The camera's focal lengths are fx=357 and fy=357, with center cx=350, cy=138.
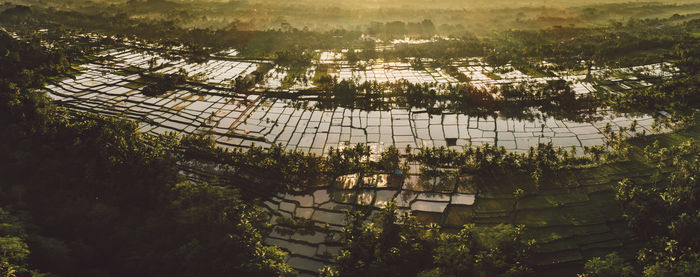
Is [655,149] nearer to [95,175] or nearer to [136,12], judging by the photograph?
[95,175]

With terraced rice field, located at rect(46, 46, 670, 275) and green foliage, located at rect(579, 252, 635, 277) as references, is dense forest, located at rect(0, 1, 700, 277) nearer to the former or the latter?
green foliage, located at rect(579, 252, 635, 277)

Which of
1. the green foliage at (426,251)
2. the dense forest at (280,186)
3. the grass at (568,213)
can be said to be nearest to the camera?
the green foliage at (426,251)

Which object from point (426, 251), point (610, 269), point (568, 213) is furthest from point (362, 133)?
point (610, 269)

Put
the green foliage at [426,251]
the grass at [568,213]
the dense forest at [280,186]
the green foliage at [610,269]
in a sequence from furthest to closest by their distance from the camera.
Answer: the grass at [568,213]
the dense forest at [280,186]
the green foliage at [426,251]
the green foliage at [610,269]

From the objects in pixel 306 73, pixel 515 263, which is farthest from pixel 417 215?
pixel 306 73

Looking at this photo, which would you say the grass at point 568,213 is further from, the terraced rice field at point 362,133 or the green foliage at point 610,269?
the green foliage at point 610,269

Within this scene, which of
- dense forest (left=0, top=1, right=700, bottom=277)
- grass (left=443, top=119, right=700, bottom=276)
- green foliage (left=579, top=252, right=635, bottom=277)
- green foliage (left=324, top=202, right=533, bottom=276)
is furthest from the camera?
grass (left=443, top=119, right=700, bottom=276)

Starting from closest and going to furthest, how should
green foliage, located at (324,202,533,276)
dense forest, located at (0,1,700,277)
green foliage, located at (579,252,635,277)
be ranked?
green foliage, located at (579,252,635,277) → green foliage, located at (324,202,533,276) → dense forest, located at (0,1,700,277)

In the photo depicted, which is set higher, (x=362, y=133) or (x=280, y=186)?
(x=362, y=133)

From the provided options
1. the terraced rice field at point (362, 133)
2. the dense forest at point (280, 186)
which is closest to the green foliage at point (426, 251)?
the dense forest at point (280, 186)

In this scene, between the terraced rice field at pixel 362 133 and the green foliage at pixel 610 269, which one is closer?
the green foliage at pixel 610 269

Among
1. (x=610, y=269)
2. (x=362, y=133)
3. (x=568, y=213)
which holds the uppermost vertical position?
(x=362, y=133)

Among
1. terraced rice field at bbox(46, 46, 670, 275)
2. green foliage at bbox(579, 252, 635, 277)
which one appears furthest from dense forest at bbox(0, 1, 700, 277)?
terraced rice field at bbox(46, 46, 670, 275)

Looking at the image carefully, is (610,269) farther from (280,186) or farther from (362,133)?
(362,133)
